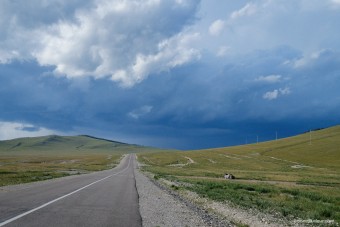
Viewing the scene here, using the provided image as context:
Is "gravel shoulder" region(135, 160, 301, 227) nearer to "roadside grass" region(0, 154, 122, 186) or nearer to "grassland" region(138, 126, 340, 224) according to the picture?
"grassland" region(138, 126, 340, 224)

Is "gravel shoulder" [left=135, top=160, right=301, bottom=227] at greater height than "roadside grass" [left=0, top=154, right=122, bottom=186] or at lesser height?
lesser

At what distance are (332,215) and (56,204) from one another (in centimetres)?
1331

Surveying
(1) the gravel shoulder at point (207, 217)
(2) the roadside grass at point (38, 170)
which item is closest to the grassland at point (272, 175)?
(1) the gravel shoulder at point (207, 217)

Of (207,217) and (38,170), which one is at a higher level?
(38,170)

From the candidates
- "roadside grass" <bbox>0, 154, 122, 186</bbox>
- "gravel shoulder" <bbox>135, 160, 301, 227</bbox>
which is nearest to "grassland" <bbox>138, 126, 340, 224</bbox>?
"gravel shoulder" <bbox>135, 160, 301, 227</bbox>

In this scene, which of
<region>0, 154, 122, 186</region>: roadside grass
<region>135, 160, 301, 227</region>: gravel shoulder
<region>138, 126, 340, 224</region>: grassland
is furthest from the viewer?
<region>0, 154, 122, 186</region>: roadside grass

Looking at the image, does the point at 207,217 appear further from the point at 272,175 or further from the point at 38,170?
the point at 38,170

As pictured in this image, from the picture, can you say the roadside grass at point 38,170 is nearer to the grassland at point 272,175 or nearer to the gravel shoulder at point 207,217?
the grassland at point 272,175

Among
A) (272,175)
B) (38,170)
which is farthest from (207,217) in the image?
(38,170)

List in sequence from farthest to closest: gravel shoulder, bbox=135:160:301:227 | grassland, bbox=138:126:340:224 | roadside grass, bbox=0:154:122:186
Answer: roadside grass, bbox=0:154:122:186 → grassland, bbox=138:126:340:224 → gravel shoulder, bbox=135:160:301:227

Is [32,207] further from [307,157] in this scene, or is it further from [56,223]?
[307,157]

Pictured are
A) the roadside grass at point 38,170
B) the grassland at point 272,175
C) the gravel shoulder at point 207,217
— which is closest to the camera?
the gravel shoulder at point 207,217

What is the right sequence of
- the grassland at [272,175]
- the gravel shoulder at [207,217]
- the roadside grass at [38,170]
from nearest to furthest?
the gravel shoulder at [207,217] < the grassland at [272,175] < the roadside grass at [38,170]

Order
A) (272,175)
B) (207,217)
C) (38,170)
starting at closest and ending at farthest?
(207,217) < (272,175) < (38,170)
